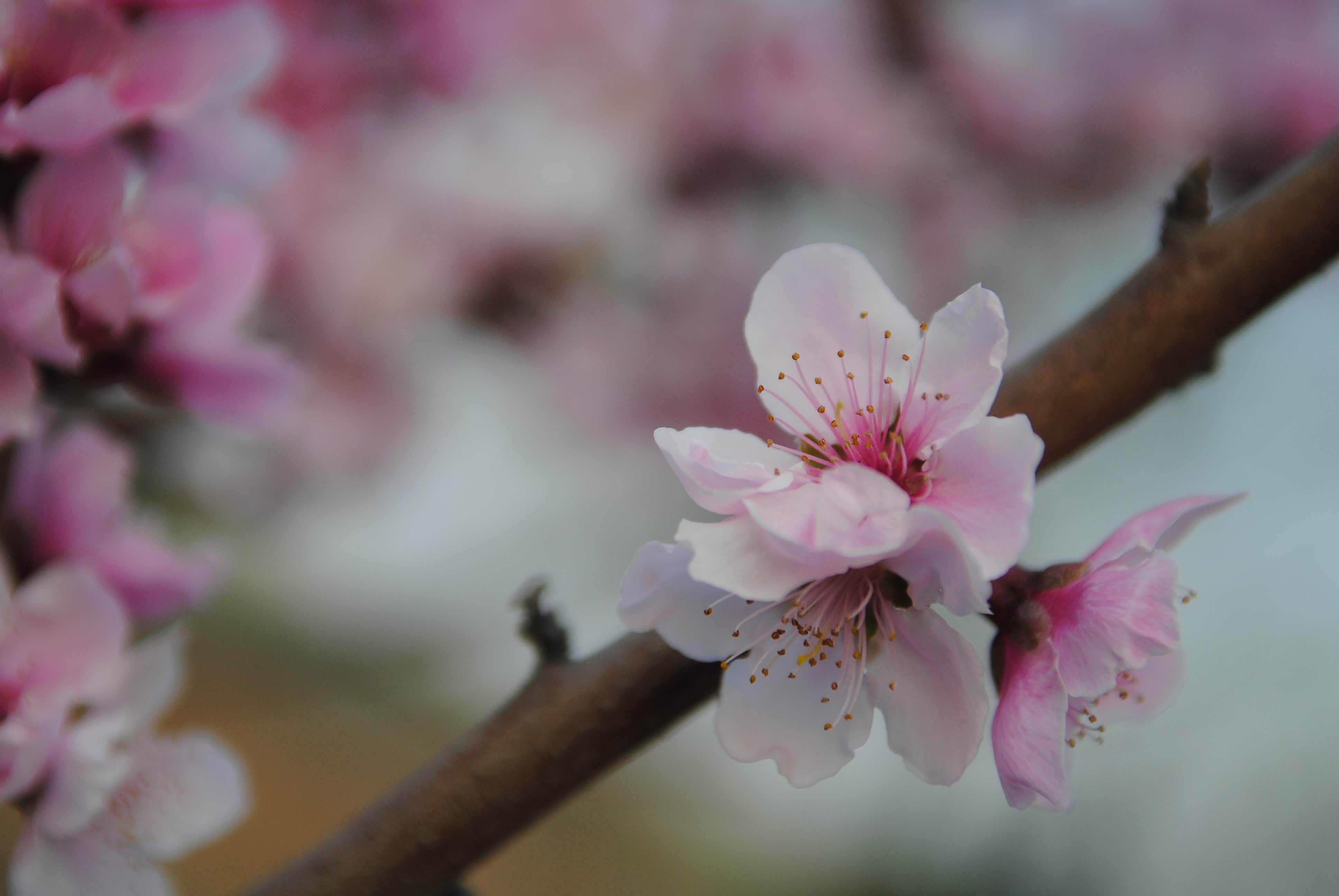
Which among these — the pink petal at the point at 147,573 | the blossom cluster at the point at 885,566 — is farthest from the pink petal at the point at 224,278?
the blossom cluster at the point at 885,566

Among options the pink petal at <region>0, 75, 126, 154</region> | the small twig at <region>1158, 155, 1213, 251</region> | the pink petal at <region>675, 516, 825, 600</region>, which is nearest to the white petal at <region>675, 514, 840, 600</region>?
the pink petal at <region>675, 516, 825, 600</region>

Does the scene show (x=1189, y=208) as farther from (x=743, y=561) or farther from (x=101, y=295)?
(x=101, y=295)

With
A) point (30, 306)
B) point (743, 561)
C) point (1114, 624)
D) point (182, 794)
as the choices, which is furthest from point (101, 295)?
point (1114, 624)

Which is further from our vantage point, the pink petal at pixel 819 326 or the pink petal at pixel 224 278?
the pink petal at pixel 224 278

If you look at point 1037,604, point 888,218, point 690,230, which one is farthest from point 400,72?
point 1037,604

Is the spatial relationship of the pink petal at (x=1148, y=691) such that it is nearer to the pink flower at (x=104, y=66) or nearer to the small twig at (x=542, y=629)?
the small twig at (x=542, y=629)

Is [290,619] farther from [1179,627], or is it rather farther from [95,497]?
[1179,627]
